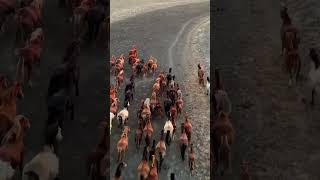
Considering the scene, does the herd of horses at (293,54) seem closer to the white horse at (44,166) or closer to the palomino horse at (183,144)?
the palomino horse at (183,144)

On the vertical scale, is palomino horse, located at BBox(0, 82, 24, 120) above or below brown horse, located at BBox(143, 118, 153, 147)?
above

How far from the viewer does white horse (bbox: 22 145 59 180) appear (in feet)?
36.2

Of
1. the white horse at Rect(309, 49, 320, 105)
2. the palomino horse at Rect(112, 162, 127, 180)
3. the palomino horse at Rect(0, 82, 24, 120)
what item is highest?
the white horse at Rect(309, 49, 320, 105)

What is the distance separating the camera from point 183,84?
1616 cm

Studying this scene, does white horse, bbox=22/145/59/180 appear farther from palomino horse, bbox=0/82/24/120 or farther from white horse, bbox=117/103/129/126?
white horse, bbox=117/103/129/126

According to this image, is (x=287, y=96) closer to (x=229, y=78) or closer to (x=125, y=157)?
(x=229, y=78)

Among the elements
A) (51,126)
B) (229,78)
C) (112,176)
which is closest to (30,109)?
(51,126)

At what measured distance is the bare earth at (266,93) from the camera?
38.3ft

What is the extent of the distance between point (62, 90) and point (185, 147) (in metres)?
3.16

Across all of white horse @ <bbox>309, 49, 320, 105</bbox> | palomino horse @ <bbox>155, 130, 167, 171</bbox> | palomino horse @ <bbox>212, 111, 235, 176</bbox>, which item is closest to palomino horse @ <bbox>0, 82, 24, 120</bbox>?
palomino horse @ <bbox>155, 130, 167, 171</bbox>

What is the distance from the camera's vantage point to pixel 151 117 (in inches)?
563

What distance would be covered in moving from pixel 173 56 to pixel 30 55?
239 inches

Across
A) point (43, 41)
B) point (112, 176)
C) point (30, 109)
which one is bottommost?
point (112, 176)

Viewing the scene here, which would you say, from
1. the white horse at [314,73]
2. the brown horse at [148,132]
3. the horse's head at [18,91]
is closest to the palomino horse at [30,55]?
the horse's head at [18,91]
